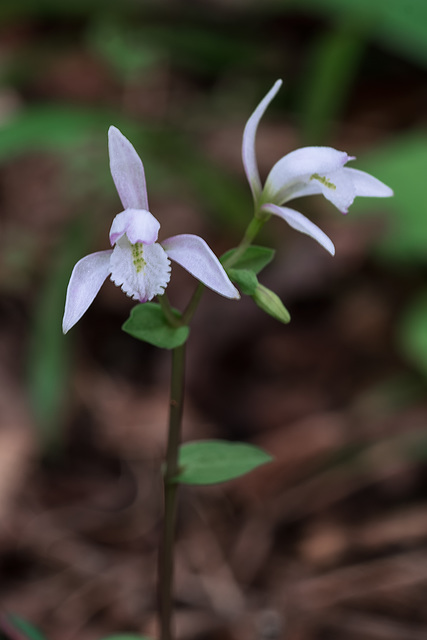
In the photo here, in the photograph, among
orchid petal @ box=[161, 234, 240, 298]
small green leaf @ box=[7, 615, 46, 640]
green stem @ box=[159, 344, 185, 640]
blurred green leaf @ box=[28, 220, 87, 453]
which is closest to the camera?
orchid petal @ box=[161, 234, 240, 298]

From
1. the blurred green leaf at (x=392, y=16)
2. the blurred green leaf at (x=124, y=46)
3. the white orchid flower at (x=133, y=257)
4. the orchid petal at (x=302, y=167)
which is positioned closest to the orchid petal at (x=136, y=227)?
the white orchid flower at (x=133, y=257)

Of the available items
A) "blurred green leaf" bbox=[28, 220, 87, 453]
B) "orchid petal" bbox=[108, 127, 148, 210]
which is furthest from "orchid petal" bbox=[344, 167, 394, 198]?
"blurred green leaf" bbox=[28, 220, 87, 453]

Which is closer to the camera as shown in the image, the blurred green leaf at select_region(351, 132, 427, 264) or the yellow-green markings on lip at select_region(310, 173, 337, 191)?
the yellow-green markings on lip at select_region(310, 173, 337, 191)

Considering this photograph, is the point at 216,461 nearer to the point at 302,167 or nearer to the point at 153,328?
the point at 153,328

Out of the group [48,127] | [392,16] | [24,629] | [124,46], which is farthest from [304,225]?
[124,46]

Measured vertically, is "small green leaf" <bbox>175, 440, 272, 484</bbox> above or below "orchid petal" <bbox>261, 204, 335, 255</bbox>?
below

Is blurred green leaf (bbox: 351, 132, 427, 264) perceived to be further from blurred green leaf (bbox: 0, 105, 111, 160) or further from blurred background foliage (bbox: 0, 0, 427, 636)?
blurred green leaf (bbox: 0, 105, 111, 160)

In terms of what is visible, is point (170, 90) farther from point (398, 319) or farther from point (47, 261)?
point (398, 319)
